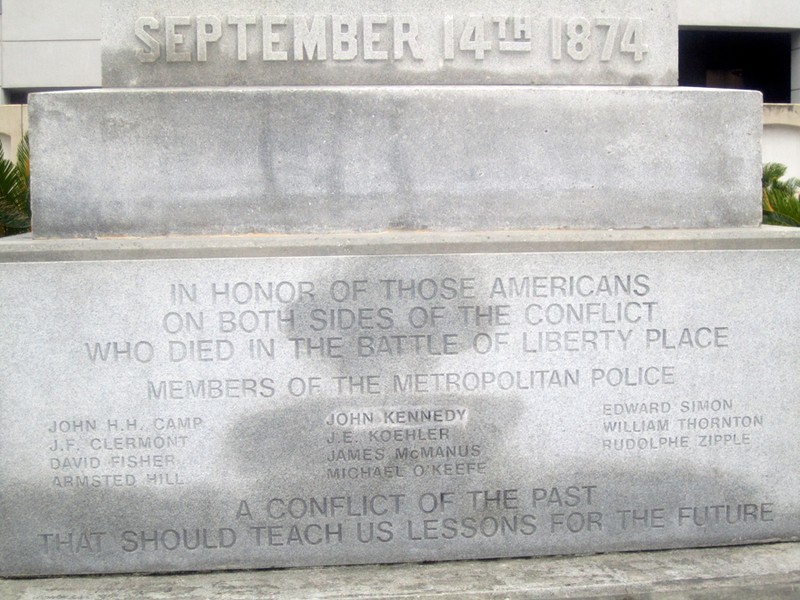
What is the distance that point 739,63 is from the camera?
27094 millimetres

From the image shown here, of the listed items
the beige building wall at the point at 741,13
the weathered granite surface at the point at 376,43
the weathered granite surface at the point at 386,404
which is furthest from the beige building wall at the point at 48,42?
the weathered granite surface at the point at 386,404

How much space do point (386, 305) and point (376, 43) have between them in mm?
1162

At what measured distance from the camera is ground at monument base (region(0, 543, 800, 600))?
3.93 metres

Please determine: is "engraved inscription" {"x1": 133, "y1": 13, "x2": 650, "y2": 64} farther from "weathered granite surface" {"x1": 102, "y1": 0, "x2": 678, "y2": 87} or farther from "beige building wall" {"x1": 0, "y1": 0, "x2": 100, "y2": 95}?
"beige building wall" {"x1": 0, "y1": 0, "x2": 100, "y2": 95}

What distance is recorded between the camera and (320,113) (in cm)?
418

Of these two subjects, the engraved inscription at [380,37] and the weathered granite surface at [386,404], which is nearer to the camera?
the weathered granite surface at [386,404]

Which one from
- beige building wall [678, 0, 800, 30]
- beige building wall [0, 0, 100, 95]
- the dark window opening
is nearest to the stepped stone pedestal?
beige building wall [0, 0, 100, 95]

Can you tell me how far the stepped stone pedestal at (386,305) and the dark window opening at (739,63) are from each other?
23480mm

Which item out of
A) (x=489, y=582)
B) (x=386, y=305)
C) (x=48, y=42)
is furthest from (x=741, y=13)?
(x=489, y=582)

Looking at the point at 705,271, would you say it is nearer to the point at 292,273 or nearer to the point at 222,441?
the point at 292,273

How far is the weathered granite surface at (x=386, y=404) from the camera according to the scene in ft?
13.3

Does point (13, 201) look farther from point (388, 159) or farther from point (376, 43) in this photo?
point (388, 159)

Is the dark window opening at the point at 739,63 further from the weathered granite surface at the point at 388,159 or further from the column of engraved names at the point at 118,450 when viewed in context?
the column of engraved names at the point at 118,450

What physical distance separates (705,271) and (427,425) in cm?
136
